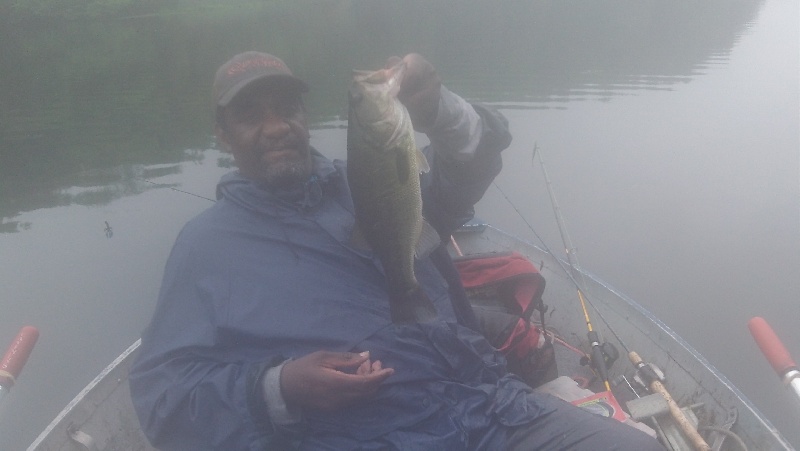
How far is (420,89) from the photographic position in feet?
7.68

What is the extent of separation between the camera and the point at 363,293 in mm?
2699

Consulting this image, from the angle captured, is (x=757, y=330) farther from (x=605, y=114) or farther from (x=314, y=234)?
(x=605, y=114)

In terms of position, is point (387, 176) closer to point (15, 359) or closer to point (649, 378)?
point (15, 359)

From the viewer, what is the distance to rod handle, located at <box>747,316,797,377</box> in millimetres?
3080

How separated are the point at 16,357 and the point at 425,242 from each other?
256 cm

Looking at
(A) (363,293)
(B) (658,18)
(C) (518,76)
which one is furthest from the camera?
(B) (658,18)

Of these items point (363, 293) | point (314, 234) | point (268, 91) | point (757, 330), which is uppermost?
point (268, 91)

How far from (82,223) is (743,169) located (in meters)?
12.7

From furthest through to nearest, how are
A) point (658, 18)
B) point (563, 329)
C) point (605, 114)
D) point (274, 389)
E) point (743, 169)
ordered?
point (658, 18)
point (605, 114)
point (743, 169)
point (563, 329)
point (274, 389)

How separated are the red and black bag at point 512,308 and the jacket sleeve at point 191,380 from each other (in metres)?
1.58

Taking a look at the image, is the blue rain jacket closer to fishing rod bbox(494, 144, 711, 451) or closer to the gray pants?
the gray pants

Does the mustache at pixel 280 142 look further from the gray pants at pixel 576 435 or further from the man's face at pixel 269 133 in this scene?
the gray pants at pixel 576 435

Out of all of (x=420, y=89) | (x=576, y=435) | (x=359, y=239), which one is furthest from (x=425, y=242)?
(x=576, y=435)

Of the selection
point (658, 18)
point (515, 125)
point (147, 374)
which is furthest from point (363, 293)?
point (658, 18)
